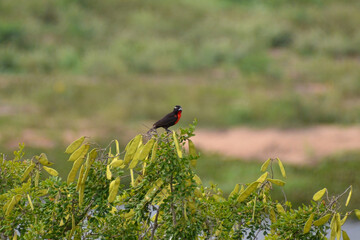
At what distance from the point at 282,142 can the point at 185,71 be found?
557 centimetres

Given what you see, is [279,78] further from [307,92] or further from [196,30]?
[196,30]

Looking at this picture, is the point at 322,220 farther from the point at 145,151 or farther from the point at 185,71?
the point at 185,71

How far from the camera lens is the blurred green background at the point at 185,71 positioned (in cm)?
1405

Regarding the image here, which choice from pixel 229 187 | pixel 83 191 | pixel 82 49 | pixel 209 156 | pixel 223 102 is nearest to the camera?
pixel 83 191

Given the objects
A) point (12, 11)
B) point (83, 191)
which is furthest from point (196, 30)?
point (83, 191)

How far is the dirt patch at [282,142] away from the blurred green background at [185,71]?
36 cm

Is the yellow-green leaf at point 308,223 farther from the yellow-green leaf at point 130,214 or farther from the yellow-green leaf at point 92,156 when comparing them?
the yellow-green leaf at point 92,156

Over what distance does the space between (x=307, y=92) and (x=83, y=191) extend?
49.4ft

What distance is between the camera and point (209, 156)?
13.3 metres

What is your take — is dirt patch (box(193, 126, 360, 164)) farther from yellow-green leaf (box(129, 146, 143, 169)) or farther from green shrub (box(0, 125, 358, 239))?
yellow-green leaf (box(129, 146, 143, 169))

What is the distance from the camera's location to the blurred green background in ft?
46.1

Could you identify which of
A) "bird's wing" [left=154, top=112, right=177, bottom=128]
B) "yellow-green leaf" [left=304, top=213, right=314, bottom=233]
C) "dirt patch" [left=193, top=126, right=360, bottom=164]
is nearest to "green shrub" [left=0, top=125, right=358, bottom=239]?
"yellow-green leaf" [left=304, top=213, right=314, bottom=233]

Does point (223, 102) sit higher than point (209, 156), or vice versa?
point (223, 102)

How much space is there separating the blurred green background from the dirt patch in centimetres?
36
